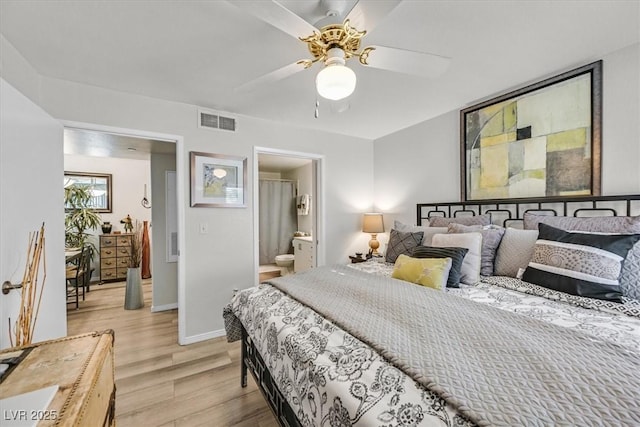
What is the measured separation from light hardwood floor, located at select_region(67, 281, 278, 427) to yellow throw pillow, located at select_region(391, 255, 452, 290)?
125 cm

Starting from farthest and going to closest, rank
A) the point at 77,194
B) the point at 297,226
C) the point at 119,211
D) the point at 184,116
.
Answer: the point at 297,226 → the point at 119,211 → the point at 77,194 → the point at 184,116

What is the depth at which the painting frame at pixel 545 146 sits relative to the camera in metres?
1.92

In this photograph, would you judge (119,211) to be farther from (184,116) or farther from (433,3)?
(433,3)

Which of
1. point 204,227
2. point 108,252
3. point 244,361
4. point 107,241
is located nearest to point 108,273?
point 108,252

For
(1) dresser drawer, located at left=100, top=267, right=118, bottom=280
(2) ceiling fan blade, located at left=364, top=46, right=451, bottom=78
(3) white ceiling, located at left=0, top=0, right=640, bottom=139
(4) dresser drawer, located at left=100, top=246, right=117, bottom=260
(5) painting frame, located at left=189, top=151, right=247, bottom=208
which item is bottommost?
(1) dresser drawer, located at left=100, top=267, right=118, bottom=280

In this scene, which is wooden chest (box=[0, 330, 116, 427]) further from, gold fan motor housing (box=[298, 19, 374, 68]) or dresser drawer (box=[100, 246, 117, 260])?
dresser drawer (box=[100, 246, 117, 260])

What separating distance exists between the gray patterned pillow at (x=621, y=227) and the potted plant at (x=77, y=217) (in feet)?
19.5

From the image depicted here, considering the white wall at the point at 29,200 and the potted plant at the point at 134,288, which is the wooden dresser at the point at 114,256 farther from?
the white wall at the point at 29,200

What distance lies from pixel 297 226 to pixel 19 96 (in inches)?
193

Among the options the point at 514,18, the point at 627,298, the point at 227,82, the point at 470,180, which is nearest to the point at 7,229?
the point at 227,82

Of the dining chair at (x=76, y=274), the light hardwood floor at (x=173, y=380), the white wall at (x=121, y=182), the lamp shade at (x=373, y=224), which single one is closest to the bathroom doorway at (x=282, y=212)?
the lamp shade at (x=373, y=224)

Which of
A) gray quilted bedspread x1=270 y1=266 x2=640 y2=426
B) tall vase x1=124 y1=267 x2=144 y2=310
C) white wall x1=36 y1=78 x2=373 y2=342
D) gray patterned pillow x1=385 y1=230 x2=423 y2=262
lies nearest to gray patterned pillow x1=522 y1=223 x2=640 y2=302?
gray quilted bedspread x1=270 y1=266 x2=640 y2=426

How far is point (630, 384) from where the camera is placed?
70cm

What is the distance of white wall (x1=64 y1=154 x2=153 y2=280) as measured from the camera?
509cm
